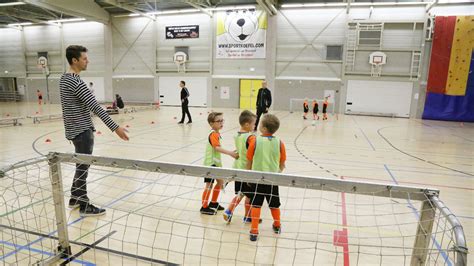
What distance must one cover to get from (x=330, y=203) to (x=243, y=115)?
210cm

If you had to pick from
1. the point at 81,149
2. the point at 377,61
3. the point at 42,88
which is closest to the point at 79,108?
the point at 81,149

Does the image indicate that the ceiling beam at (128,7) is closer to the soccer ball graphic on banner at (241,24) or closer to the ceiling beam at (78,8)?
the ceiling beam at (78,8)

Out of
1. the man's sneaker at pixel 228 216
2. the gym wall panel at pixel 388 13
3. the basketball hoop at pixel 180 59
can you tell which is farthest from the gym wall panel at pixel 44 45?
the man's sneaker at pixel 228 216

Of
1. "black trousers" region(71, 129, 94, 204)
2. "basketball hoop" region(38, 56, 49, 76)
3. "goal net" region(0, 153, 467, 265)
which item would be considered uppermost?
"basketball hoop" region(38, 56, 49, 76)

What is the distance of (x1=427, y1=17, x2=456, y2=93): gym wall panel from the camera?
58.9 ft

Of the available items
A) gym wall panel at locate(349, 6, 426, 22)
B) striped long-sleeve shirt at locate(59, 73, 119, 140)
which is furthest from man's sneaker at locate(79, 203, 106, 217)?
gym wall panel at locate(349, 6, 426, 22)

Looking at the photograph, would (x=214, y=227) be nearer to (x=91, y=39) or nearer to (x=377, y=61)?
(x=377, y=61)

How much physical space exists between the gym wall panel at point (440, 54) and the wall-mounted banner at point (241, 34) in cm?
1062

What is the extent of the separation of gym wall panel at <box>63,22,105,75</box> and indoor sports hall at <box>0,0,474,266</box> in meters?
0.12

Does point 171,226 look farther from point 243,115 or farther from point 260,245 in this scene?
point 243,115

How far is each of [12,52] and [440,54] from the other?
35.0 meters

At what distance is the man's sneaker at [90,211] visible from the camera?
3.87 meters

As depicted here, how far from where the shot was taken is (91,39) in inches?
1009

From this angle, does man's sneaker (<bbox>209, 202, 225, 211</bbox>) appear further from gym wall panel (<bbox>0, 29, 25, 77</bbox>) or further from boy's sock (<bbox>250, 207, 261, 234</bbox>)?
gym wall panel (<bbox>0, 29, 25, 77</bbox>)
